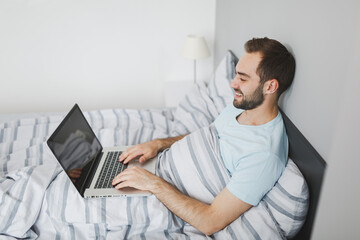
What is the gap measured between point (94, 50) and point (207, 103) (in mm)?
1181

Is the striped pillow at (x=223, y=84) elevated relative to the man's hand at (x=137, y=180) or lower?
elevated

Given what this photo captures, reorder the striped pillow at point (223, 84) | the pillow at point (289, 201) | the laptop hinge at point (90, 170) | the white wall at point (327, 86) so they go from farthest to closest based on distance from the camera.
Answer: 1. the striped pillow at point (223, 84)
2. the laptop hinge at point (90, 170)
3. the pillow at point (289, 201)
4. the white wall at point (327, 86)

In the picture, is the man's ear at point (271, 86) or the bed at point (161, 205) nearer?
the bed at point (161, 205)

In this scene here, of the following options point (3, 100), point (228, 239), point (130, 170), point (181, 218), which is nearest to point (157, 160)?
point (130, 170)

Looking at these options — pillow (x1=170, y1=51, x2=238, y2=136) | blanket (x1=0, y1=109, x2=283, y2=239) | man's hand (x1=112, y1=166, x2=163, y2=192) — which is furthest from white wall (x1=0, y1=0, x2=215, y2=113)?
man's hand (x1=112, y1=166, x2=163, y2=192)

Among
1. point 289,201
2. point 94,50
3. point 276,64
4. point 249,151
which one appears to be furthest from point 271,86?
point 94,50

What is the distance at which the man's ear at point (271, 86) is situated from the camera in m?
0.98

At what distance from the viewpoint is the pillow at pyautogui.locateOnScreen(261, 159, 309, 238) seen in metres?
0.85

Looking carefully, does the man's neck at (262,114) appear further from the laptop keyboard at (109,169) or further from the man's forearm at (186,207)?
the laptop keyboard at (109,169)

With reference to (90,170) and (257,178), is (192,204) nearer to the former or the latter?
(257,178)

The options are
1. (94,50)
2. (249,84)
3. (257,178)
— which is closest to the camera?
(257,178)

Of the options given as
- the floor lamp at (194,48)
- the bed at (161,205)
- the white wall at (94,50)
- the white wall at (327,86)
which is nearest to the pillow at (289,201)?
the bed at (161,205)

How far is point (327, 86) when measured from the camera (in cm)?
76

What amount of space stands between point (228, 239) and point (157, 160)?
46 cm
